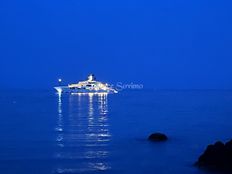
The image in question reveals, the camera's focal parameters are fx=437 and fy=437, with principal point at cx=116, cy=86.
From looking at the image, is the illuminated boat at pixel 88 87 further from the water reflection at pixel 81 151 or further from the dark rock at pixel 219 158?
the dark rock at pixel 219 158

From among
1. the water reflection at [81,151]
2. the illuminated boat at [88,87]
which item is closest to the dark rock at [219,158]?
the water reflection at [81,151]

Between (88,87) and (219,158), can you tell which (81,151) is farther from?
(88,87)

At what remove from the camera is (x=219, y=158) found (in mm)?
17641

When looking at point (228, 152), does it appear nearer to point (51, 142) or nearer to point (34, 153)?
point (34, 153)

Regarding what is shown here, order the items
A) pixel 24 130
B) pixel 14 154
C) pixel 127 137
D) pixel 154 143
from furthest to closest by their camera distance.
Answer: pixel 24 130, pixel 127 137, pixel 154 143, pixel 14 154

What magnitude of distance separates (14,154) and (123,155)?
17.9 ft

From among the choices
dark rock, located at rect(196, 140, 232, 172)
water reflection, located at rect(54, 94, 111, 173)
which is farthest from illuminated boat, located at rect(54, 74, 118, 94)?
dark rock, located at rect(196, 140, 232, 172)

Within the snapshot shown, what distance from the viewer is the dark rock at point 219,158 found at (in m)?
17.3

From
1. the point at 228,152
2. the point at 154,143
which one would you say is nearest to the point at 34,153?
the point at 154,143

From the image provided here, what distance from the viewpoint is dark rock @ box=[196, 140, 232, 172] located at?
56.6ft

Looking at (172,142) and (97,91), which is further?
(97,91)

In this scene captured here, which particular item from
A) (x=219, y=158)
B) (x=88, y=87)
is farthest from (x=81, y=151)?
(x=88, y=87)

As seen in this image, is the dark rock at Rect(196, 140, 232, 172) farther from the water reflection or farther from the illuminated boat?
the illuminated boat

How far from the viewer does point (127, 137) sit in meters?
30.1
